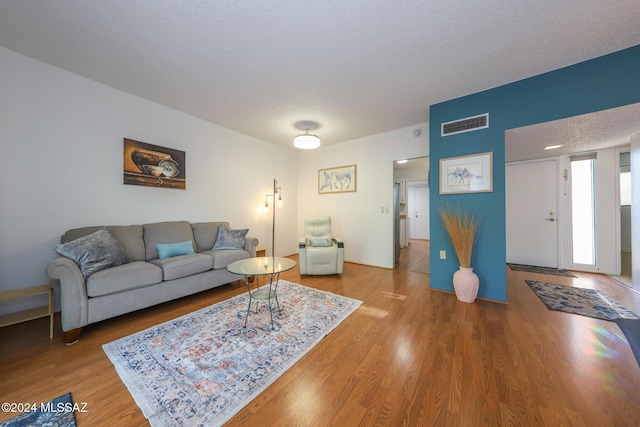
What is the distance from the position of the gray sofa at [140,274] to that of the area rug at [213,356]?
39cm

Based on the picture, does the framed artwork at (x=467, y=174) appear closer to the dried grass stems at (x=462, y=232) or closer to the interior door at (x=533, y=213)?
the dried grass stems at (x=462, y=232)

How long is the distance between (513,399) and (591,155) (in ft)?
15.7

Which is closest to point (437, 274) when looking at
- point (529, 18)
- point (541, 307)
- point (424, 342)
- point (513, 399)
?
point (541, 307)

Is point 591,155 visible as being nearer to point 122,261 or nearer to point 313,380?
point 313,380

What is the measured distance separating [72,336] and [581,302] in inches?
211

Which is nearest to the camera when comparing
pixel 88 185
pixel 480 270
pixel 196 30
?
pixel 196 30

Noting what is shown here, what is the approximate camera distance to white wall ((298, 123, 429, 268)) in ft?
13.5

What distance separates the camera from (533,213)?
4180 millimetres

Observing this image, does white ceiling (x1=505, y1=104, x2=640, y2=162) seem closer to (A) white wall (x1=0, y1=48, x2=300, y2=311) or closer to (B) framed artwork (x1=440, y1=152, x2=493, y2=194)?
(B) framed artwork (x1=440, y1=152, x2=493, y2=194)

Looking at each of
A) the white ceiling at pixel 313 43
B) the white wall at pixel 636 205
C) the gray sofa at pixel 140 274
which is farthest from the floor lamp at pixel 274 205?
the white wall at pixel 636 205

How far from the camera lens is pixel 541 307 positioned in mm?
2494

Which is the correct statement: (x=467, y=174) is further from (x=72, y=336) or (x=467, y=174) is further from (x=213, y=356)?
(x=72, y=336)

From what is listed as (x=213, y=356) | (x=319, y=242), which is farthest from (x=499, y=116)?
(x=213, y=356)

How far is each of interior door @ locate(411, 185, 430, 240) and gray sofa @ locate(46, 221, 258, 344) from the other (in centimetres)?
672
